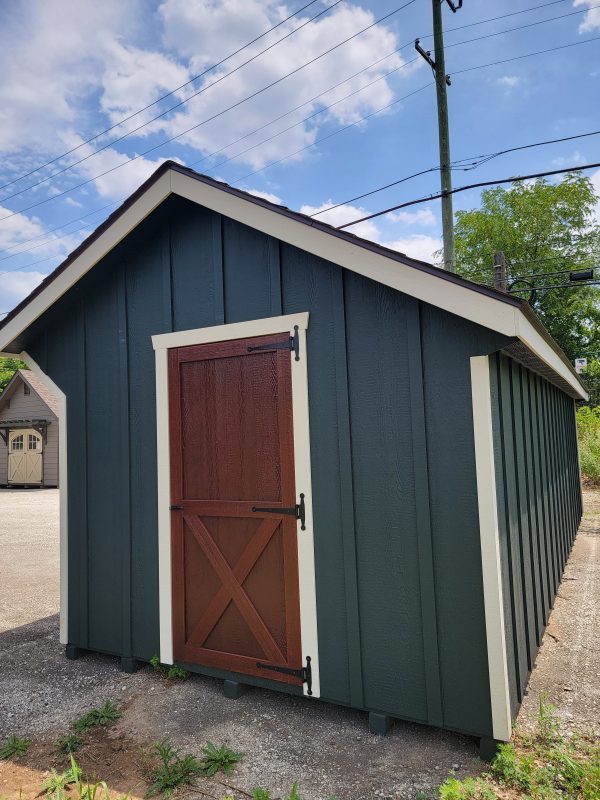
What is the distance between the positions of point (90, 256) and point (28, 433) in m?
17.2

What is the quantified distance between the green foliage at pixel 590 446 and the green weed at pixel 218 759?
13493mm

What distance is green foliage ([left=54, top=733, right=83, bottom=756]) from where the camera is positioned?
267cm

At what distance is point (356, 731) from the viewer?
2.80m

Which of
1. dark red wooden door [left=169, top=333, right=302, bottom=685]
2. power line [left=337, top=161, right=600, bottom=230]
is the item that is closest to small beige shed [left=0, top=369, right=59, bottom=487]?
power line [left=337, top=161, right=600, bottom=230]

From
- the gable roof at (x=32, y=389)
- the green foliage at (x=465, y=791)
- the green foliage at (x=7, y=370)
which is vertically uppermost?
the green foliage at (x=7, y=370)

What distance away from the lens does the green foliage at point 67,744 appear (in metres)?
2.67

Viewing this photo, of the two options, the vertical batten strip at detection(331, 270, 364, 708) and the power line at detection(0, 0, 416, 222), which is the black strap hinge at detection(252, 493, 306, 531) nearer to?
the vertical batten strip at detection(331, 270, 364, 708)

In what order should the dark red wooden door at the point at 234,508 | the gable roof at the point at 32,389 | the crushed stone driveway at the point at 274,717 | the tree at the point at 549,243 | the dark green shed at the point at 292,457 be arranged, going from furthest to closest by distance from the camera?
the tree at the point at 549,243
the gable roof at the point at 32,389
the dark red wooden door at the point at 234,508
the dark green shed at the point at 292,457
the crushed stone driveway at the point at 274,717

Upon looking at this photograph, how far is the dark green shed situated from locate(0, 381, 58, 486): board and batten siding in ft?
50.5

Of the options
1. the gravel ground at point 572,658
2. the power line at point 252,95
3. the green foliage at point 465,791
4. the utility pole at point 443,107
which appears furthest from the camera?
the utility pole at point 443,107

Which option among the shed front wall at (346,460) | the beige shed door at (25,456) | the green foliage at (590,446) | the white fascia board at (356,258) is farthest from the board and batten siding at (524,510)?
the beige shed door at (25,456)

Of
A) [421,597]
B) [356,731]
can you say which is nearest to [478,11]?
[421,597]

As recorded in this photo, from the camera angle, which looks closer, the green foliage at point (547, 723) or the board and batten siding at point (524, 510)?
the green foliage at point (547, 723)

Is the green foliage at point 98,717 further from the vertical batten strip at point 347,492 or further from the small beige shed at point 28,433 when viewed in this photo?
the small beige shed at point 28,433
